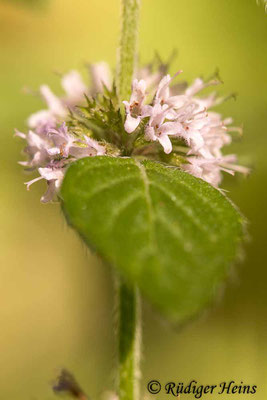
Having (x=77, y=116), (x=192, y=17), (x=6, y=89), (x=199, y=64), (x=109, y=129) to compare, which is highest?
(x=192, y=17)

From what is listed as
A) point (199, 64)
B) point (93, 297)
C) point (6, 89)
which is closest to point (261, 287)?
point (93, 297)

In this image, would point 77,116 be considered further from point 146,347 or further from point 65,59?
point 65,59

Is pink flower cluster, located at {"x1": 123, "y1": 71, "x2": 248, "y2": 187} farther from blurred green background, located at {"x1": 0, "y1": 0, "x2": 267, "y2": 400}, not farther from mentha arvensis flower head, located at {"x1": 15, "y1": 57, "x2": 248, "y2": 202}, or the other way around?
blurred green background, located at {"x1": 0, "y1": 0, "x2": 267, "y2": 400}

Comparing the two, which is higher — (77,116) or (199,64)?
(199,64)

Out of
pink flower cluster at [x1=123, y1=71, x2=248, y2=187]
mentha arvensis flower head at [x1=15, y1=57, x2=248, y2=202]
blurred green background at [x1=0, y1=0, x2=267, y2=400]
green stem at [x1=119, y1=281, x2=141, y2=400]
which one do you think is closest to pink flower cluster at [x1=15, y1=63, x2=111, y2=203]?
mentha arvensis flower head at [x1=15, y1=57, x2=248, y2=202]

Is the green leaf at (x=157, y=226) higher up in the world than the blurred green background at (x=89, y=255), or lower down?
lower down

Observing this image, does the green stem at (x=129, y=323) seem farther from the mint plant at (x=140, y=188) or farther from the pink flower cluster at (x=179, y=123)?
the pink flower cluster at (x=179, y=123)

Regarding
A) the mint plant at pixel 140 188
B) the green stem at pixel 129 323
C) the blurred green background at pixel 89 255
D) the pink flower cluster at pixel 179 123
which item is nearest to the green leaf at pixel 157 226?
the mint plant at pixel 140 188

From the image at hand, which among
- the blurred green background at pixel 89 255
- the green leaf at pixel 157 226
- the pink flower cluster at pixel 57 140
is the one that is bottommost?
the green leaf at pixel 157 226
